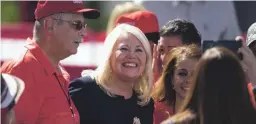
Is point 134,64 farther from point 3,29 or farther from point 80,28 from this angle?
point 3,29

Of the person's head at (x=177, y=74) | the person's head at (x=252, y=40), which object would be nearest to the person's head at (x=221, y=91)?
the person's head at (x=177, y=74)

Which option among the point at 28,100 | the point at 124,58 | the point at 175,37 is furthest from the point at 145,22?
the point at 28,100

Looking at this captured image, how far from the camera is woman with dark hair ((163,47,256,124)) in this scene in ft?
10.9

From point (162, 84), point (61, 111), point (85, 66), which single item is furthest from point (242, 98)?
point (85, 66)

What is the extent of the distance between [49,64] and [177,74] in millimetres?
999

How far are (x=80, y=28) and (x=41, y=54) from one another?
360 mm

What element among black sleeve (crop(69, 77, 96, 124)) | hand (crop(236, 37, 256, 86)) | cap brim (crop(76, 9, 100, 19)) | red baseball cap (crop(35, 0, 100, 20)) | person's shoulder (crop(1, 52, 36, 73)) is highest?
red baseball cap (crop(35, 0, 100, 20))

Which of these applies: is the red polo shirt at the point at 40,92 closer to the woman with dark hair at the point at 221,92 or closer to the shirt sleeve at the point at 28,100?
the shirt sleeve at the point at 28,100

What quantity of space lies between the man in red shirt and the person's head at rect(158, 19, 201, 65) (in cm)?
79

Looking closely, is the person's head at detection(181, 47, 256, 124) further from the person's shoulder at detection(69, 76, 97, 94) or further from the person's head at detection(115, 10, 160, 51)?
the person's head at detection(115, 10, 160, 51)

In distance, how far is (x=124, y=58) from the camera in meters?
4.67

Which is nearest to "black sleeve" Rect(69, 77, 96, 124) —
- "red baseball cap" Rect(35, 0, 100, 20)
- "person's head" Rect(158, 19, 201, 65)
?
"red baseball cap" Rect(35, 0, 100, 20)

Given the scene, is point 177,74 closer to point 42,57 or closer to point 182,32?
point 182,32

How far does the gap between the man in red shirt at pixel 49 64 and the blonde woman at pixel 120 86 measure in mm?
166
